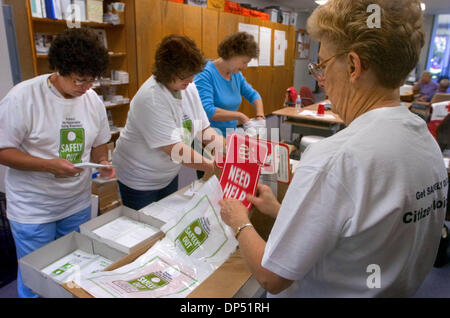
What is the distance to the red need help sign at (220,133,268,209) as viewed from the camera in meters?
1.00

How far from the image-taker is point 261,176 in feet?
3.58

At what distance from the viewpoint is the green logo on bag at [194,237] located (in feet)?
3.59

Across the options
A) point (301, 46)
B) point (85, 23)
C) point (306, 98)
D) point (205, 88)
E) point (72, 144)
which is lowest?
point (306, 98)

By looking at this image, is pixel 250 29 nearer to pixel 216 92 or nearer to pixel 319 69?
pixel 216 92

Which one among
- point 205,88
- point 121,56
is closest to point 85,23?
point 121,56

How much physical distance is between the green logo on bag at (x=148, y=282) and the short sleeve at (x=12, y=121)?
872 mm

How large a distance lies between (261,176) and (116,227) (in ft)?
2.22

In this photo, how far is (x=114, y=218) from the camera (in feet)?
4.63

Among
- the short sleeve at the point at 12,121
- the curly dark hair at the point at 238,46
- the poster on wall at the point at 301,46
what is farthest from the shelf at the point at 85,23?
the poster on wall at the point at 301,46

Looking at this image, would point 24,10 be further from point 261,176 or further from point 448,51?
point 448,51

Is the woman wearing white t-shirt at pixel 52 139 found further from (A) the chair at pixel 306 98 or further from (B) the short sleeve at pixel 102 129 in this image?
(A) the chair at pixel 306 98

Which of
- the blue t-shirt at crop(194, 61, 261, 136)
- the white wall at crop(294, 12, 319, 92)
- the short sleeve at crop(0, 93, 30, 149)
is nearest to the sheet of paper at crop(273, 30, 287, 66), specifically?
the white wall at crop(294, 12, 319, 92)

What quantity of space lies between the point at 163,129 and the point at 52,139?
503mm

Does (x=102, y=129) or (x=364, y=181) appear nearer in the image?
(x=364, y=181)
